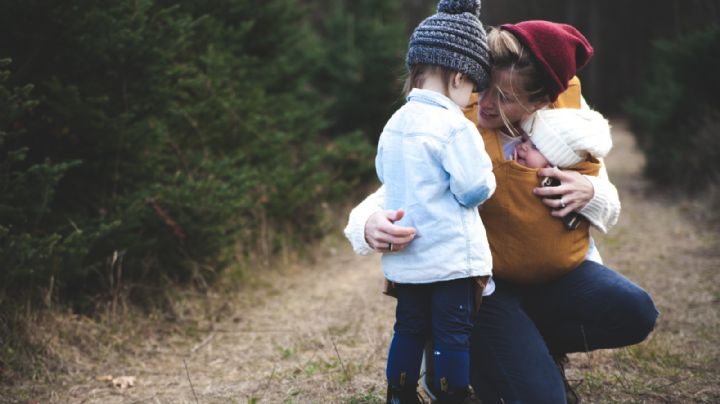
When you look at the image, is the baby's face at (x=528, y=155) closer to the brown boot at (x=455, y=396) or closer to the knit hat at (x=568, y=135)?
the knit hat at (x=568, y=135)

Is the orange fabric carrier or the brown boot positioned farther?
the orange fabric carrier

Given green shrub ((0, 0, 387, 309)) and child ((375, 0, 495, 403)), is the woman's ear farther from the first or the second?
green shrub ((0, 0, 387, 309))

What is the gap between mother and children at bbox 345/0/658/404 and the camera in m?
2.17

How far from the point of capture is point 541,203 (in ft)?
7.86

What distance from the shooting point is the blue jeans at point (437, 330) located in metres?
2.19

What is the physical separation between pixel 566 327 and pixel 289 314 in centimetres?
246

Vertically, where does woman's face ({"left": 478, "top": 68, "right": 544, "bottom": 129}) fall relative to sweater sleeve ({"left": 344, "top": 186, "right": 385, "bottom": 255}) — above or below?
above

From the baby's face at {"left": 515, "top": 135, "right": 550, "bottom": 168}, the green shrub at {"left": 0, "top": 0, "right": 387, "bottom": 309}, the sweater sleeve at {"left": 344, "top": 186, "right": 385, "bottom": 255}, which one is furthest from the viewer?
the green shrub at {"left": 0, "top": 0, "right": 387, "bottom": 309}

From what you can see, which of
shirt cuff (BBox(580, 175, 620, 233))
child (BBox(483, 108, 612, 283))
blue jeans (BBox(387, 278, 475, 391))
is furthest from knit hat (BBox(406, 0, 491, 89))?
blue jeans (BBox(387, 278, 475, 391))

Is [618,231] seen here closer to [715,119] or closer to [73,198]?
[715,119]

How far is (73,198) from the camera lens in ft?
12.7

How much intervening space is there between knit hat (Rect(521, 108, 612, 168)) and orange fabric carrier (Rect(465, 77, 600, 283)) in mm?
118

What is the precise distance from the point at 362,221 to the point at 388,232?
0.21m

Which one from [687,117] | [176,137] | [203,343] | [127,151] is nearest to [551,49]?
[127,151]
